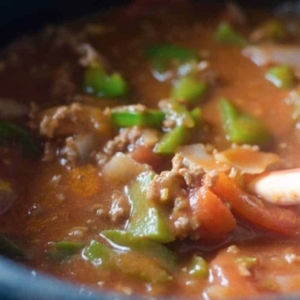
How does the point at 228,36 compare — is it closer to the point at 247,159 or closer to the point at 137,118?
the point at 137,118

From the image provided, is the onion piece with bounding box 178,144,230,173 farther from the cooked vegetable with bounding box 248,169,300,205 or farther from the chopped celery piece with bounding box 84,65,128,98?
the chopped celery piece with bounding box 84,65,128,98

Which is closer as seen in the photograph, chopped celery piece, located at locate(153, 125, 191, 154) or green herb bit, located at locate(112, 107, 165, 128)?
chopped celery piece, located at locate(153, 125, 191, 154)

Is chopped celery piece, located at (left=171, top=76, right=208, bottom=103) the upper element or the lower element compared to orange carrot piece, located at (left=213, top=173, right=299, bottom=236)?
upper

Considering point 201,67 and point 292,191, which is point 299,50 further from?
point 292,191

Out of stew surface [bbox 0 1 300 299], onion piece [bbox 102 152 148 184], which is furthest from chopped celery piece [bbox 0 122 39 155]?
onion piece [bbox 102 152 148 184]

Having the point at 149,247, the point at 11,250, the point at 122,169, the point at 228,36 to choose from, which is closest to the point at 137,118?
the point at 122,169

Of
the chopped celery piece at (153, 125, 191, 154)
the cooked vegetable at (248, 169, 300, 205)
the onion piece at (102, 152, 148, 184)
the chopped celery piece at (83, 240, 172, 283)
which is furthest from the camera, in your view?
the chopped celery piece at (153, 125, 191, 154)

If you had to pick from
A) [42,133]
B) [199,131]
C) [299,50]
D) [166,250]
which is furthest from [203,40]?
[166,250]
